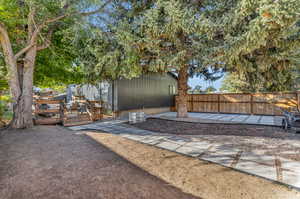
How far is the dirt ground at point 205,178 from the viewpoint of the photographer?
6.24 ft

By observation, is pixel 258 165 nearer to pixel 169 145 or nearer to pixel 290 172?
pixel 290 172

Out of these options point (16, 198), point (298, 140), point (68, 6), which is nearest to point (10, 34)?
point (68, 6)

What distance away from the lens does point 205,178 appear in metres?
2.25

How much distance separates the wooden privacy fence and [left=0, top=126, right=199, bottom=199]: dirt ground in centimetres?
939

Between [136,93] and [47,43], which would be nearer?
[47,43]

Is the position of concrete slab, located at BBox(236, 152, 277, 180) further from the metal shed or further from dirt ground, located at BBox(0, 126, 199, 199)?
the metal shed

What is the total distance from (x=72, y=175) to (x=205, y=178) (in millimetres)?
2173

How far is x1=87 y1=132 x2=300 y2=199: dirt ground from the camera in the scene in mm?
1902

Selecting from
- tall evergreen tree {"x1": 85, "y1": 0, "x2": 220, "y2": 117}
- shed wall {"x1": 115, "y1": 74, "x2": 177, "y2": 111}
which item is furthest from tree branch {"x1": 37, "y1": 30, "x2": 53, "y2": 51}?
shed wall {"x1": 115, "y1": 74, "x2": 177, "y2": 111}

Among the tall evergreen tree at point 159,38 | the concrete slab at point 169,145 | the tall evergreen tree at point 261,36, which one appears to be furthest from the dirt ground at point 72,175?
the tall evergreen tree at point 261,36

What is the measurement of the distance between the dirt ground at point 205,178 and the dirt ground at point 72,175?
0.21 m

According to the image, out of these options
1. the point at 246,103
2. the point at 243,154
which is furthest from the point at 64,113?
Answer: the point at 246,103

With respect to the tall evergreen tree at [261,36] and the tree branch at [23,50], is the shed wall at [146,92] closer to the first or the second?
the tree branch at [23,50]

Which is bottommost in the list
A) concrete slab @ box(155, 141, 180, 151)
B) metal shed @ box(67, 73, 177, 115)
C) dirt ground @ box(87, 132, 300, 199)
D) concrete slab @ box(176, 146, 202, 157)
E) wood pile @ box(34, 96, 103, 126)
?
dirt ground @ box(87, 132, 300, 199)
